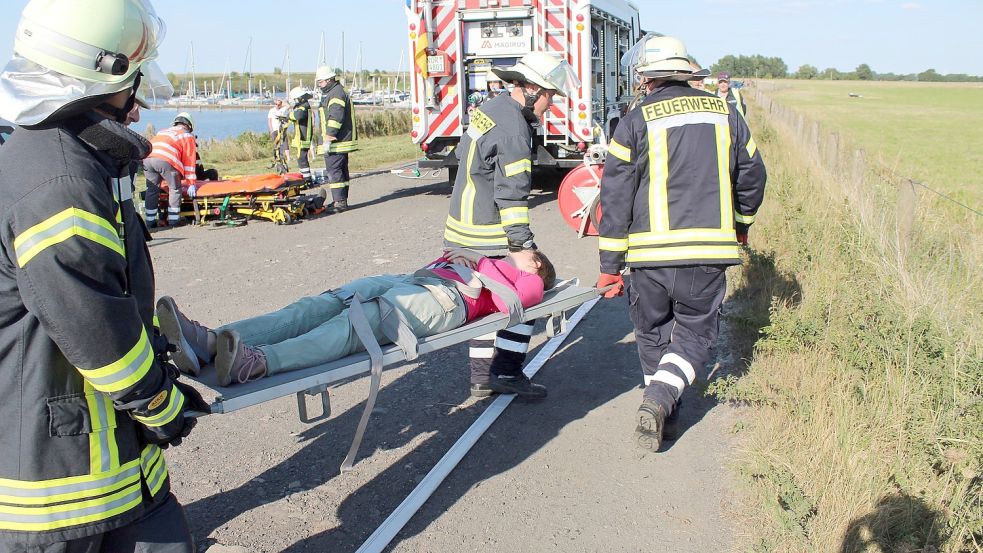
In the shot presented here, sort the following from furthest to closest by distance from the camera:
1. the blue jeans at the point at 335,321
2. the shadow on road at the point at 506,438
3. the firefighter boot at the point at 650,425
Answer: the firefighter boot at the point at 650,425 → the shadow on road at the point at 506,438 → the blue jeans at the point at 335,321

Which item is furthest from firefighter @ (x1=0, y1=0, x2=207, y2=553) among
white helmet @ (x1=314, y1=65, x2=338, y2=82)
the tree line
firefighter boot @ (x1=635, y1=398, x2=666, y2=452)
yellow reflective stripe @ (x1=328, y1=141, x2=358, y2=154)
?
the tree line

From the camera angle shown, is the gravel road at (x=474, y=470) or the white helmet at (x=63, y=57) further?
the gravel road at (x=474, y=470)

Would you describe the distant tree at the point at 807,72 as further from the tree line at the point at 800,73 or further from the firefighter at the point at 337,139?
the firefighter at the point at 337,139

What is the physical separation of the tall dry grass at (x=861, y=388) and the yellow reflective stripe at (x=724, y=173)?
2.92 feet

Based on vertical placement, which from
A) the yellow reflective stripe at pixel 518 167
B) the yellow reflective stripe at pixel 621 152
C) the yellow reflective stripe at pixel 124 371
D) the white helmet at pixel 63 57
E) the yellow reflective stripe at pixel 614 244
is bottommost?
the yellow reflective stripe at pixel 124 371

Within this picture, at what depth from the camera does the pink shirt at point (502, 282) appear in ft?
13.0

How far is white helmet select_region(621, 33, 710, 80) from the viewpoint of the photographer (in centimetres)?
400

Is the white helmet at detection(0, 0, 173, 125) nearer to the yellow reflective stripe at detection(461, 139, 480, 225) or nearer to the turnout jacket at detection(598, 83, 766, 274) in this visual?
the turnout jacket at detection(598, 83, 766, 274)

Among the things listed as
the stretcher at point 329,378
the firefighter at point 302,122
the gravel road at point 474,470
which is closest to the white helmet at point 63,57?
the stretcher at point 329,378

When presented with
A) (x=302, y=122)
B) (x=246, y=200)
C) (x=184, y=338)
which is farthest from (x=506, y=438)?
(x=302, y=122)

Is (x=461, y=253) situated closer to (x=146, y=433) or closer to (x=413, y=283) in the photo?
(x=413, y=283)

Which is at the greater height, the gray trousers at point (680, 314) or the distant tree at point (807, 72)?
the distant tree at point (807, 72)

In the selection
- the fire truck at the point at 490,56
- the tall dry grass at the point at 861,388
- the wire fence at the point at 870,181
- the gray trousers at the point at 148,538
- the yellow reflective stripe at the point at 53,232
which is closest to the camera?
the yellow reflective stripe at the point at 53,232

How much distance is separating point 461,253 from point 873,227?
3.98 metres
